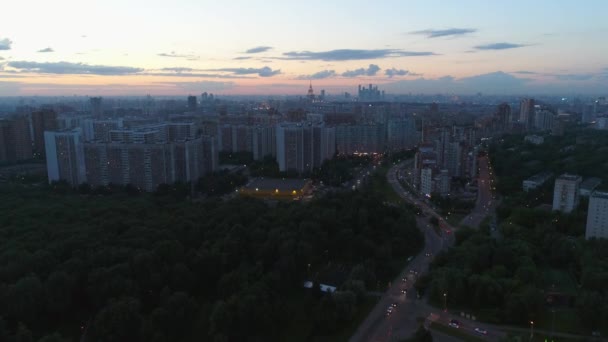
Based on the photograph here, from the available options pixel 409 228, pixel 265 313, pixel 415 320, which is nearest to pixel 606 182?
pixel 409 228

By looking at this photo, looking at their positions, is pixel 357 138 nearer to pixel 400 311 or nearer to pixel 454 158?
pixel 454 158

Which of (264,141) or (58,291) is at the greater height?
(264,141)

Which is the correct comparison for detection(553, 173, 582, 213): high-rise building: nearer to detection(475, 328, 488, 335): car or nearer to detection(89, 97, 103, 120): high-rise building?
detection(475, 328, 488, 335): car

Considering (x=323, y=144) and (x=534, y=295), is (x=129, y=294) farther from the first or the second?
(x=323, y=144)

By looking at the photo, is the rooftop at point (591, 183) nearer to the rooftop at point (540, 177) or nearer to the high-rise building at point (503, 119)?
the rooftop at point (540, 177)

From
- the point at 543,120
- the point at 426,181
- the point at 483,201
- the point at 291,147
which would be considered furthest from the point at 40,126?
the point at 543,120

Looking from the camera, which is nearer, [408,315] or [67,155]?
[408,315]

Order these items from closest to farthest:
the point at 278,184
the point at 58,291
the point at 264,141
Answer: the point at 58,291, the point at 278,184, the point at 264,141
